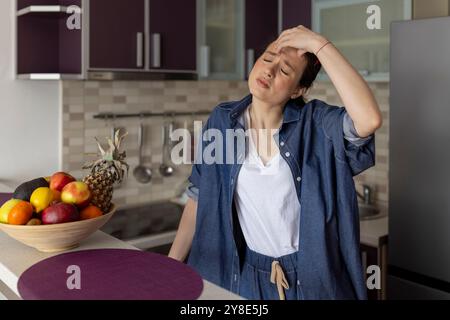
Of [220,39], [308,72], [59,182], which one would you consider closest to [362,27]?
[220,39]

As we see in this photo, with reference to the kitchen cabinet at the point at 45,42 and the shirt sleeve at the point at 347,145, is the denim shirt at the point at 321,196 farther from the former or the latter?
the kitchen cabinet at the point at 45,42

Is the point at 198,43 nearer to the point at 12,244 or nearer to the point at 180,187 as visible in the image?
the point at 180,187

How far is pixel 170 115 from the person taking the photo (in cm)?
306

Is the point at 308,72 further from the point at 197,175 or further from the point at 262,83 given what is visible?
the point at 197,175

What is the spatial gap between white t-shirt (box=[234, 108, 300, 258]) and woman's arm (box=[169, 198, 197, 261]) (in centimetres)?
23

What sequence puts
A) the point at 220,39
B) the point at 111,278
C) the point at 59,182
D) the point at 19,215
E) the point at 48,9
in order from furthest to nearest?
the point at 220,39 → the point at 48,9 → the point at 59,182 → the point at 19,215 → the point at 111,278

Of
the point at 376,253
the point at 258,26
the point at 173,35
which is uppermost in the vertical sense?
the point at 258,26

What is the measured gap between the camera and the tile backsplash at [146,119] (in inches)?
107

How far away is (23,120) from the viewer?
8.55ft

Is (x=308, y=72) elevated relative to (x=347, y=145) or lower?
elevated

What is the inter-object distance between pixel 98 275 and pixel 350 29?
1981 millimetres

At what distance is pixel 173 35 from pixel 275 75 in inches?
48.5
